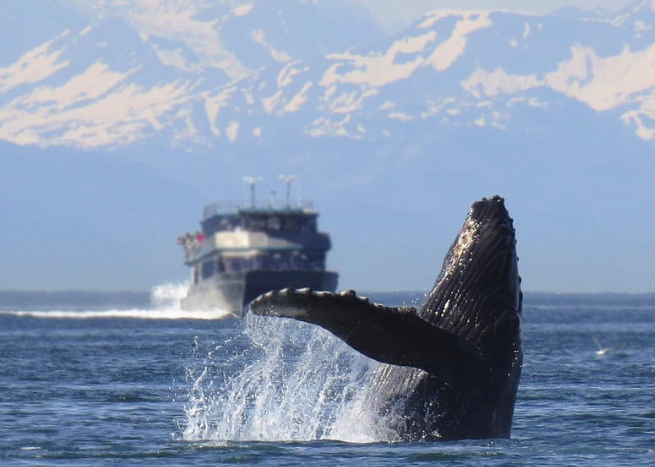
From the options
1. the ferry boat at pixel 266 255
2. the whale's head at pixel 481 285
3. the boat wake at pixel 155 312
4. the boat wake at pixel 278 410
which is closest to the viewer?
the whale's head at pixel 481 285

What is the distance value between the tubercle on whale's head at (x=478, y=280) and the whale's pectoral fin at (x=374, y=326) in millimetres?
450

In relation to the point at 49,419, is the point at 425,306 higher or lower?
higher

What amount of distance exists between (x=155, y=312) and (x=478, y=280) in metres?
98.9

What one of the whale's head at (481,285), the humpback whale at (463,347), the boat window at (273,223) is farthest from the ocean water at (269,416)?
the boat window at (273,223)

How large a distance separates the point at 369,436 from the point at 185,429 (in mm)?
3944

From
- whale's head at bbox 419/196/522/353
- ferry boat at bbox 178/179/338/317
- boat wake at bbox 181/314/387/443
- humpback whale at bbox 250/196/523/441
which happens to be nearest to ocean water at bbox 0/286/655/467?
boat wake at bbox 181/314/387/443

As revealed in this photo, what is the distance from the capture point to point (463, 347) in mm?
14445

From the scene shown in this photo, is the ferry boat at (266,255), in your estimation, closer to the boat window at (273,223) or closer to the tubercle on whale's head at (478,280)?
the boat window at (273,223)

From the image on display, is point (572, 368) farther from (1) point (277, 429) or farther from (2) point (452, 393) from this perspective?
(2) point (452, 393)

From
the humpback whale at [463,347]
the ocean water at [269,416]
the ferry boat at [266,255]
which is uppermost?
the ferry boat at [266,255]

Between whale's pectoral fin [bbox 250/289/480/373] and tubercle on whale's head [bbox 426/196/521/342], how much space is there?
450 millimetres

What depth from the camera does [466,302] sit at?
49.2ft

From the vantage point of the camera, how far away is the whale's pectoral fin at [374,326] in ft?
44.0

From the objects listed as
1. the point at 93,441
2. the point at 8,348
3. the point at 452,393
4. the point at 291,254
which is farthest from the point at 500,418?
the point at 291,254
